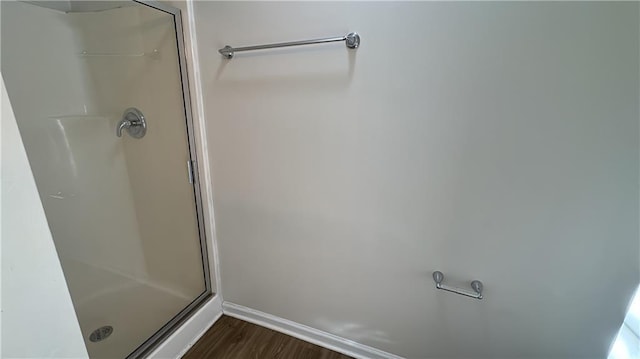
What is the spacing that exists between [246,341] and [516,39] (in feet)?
5.96

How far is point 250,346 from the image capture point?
1528 mm

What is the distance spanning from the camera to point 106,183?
164 centimetres

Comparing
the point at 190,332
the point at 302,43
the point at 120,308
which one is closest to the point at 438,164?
the point at 302,43

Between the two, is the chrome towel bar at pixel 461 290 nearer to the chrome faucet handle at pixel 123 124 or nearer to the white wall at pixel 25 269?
the white wall at pixel 25 269

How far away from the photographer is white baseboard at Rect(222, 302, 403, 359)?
4.69 feet

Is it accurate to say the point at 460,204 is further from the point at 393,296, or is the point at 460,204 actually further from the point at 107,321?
the point at 107,321

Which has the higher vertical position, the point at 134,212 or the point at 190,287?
the point at 134,212

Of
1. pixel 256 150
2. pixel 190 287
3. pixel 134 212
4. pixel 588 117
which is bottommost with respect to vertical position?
pixel 190 287

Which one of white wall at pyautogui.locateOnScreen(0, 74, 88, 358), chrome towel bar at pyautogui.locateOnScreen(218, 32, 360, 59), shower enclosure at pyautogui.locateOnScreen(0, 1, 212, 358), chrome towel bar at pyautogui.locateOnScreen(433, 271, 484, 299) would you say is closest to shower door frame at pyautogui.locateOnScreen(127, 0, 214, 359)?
shower enclosure at pyautogui.locateOnScreen(0, 1, 212, 358)

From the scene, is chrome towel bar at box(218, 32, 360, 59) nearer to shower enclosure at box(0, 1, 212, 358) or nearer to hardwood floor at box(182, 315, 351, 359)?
shower enclosure at box(0, 1, 212, 358)

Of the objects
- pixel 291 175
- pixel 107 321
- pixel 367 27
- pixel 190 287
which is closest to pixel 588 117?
pixel 367 27

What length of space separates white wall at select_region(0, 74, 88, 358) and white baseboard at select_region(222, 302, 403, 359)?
1.22 m

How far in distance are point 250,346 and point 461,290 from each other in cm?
113

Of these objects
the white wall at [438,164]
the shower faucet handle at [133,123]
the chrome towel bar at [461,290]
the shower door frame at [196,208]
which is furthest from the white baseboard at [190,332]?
the chrome towel bar at [461,290]
